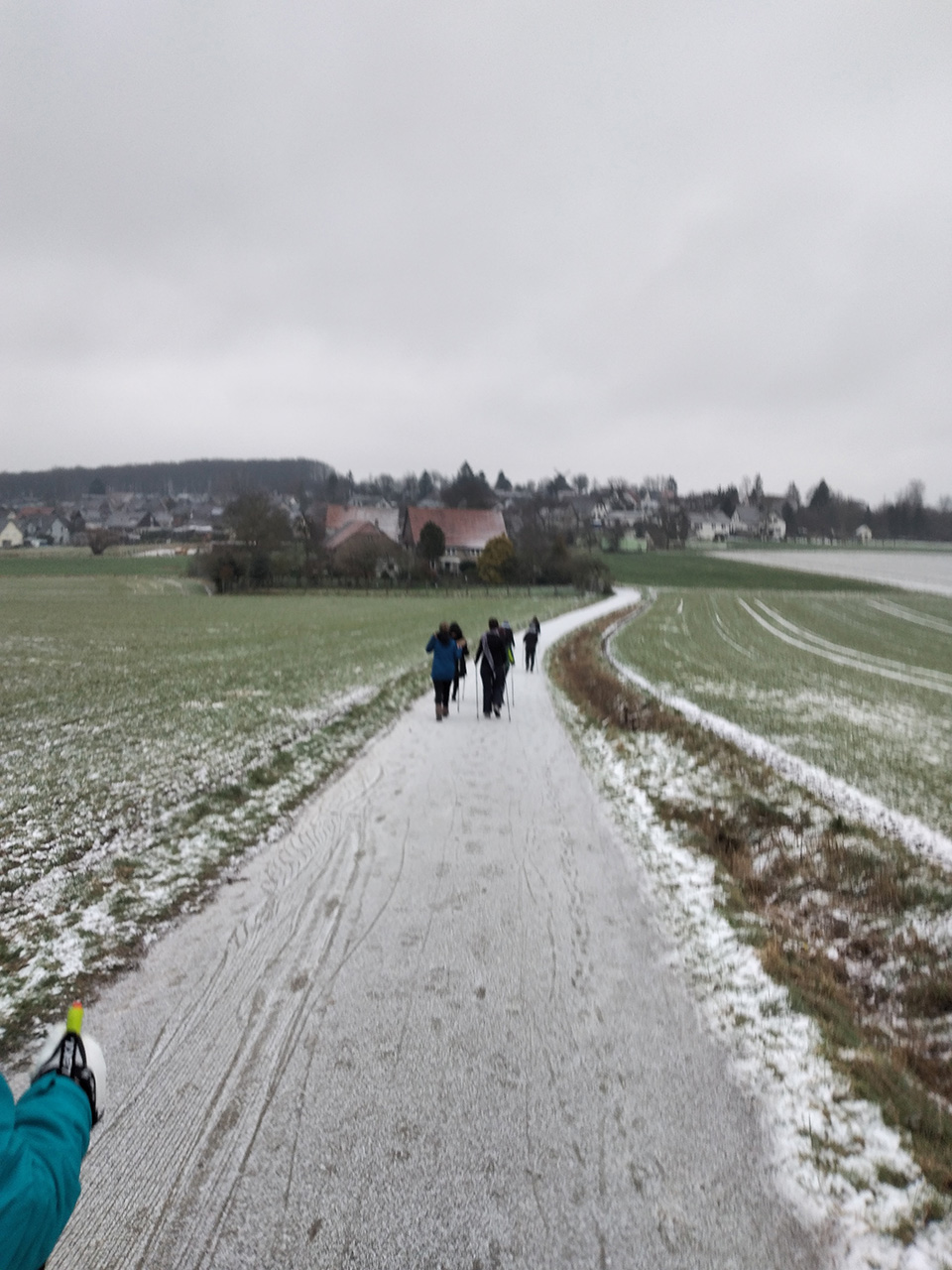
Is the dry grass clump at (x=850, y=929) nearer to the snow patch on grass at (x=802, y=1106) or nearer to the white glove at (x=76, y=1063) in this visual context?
the snow patch on grass at (x=802, y=1106)

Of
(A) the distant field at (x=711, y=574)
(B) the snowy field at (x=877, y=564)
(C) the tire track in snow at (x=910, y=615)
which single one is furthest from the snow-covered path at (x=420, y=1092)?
(A) the distant field at (x=711, y=574)

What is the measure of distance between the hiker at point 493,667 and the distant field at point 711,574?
67396 millimetres

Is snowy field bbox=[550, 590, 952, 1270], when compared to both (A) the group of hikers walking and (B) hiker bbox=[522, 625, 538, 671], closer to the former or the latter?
(A) the group of hikers walking

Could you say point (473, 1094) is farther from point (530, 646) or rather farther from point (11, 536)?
point (11, 536)

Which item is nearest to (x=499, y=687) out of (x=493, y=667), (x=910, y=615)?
(x=493, y=667)

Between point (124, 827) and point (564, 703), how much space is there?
1000 centimetres

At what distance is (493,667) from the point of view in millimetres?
14000

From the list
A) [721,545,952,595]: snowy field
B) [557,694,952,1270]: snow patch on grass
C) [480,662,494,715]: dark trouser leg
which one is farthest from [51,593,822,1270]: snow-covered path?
[721,545,952,595]: snowy field

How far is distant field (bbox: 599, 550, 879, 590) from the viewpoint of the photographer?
261ft

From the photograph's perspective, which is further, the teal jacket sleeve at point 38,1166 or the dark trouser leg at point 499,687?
the dark trouser leg at point 499,687

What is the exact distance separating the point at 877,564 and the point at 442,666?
10050cm

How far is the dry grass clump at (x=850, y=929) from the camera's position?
3.88 m

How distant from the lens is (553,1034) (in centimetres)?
416

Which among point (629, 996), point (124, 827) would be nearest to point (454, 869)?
point (629, 996)
